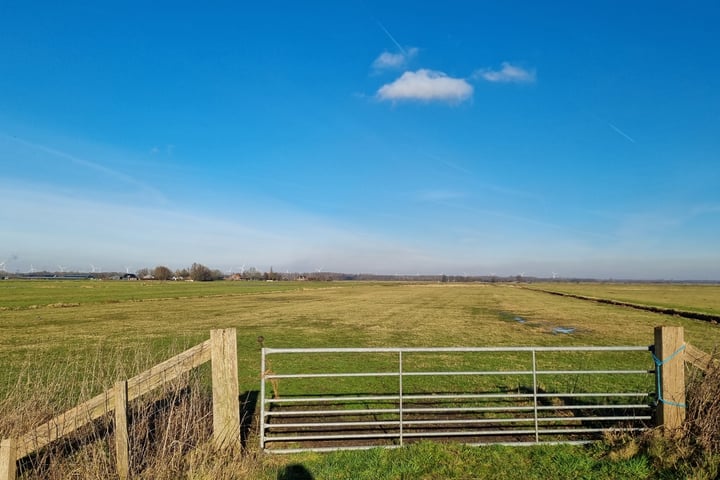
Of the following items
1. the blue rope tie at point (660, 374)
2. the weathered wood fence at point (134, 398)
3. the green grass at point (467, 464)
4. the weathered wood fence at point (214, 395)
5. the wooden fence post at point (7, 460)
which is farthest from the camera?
the blue rope tie at point (660, 374)

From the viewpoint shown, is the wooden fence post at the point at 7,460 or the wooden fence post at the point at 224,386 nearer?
the wooden fence post at the point at 7,460

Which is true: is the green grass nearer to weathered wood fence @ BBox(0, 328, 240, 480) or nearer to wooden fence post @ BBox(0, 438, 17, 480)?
weathered wood fence @ BBox(0, 328, 240, 480)

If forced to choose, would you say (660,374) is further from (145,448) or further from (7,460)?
(7,460)

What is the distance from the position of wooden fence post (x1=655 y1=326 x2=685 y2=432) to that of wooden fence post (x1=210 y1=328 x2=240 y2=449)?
6457 mm


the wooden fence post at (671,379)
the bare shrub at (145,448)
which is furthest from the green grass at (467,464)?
the wooden fence post at (671,379)

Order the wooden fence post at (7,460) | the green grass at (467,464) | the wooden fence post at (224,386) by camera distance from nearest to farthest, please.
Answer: the wooden fence post at (7,460)
the green grass at (467,464)
the wooden fence post at (224,386)

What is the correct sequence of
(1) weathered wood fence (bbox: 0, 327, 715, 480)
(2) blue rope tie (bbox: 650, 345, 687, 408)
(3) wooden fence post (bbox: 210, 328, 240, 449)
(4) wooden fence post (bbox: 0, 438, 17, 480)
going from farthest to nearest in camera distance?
(2) blue rope tie (bbox: 650, 345, 687, 408) → (3) wooden fence post (bbox: 210, 328, 240, 449) → (1) weathered wood fence (bbox: 0, 327, 715, 480) → (4) wooden fence post (bbox: 0, 438, 17, 480)

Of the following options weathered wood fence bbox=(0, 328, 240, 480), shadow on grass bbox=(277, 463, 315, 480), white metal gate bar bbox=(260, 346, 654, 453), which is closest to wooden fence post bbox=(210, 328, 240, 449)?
weathered wood fence bbox=(0, 328, 240, 480)

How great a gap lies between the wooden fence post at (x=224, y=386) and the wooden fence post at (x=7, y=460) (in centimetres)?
225

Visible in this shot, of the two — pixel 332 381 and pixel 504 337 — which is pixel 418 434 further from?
pixel 504 337

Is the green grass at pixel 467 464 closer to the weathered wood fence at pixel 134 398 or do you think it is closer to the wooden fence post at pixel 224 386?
the wooden fence post at pixel 224 386

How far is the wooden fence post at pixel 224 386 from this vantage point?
622cm

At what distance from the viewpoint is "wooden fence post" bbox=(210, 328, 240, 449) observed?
20.4ft

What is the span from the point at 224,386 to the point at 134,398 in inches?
45.0
